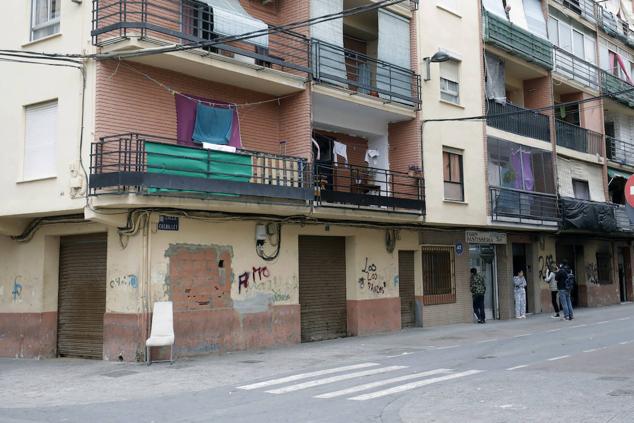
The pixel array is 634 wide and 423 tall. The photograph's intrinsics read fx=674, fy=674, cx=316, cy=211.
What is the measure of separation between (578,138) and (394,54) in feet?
41.2

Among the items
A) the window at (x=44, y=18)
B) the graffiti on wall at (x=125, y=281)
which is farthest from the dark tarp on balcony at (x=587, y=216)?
the window at (x=44, y=18)

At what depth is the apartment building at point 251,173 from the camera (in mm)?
14180

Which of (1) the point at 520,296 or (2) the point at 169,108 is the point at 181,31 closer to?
(2) the point at 169,108

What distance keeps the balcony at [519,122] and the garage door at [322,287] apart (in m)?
8.35

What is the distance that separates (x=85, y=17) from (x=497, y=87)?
15.5m

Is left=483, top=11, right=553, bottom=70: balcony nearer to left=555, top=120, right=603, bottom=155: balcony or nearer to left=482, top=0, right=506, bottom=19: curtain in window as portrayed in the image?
left=482, top=0, right=506, bottom=19: curtain in window

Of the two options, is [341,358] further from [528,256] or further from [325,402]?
→ [528,256]

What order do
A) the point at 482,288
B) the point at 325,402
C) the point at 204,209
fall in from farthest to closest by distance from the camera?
the point at 482,288, the point at 204,209, the point at 325,402

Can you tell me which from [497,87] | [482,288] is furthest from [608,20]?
[482,288]

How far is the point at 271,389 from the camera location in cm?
1075

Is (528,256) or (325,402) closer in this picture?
(325,402)

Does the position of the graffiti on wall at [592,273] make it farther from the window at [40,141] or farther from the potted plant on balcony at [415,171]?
the window at [40,141]

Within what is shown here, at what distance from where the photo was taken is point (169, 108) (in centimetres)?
1537

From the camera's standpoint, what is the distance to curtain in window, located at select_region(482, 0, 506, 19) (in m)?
24.2
